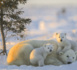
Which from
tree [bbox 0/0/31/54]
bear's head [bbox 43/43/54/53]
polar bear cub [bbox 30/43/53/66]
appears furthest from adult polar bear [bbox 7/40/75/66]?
tree [bbox 0/0/31/54]

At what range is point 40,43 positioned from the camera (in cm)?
693

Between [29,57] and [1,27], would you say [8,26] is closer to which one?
[1,27]

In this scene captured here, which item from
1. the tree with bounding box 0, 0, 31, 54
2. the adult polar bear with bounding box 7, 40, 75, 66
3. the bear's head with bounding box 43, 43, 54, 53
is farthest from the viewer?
the tree with bounding box 0, 0, 31, 54

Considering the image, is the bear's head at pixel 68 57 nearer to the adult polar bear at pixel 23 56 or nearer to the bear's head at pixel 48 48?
the adult polar bear at pixel 23 56

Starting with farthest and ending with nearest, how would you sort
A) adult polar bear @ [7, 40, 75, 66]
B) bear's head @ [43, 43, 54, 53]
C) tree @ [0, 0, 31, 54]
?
tree @ [0, 0, 31, 54], adult polar bear @ [7, 40, 75, 66], bear's head @ [43, 43, 54, 53]

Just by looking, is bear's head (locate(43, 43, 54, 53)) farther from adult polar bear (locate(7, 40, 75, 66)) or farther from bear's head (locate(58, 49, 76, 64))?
bear's head (locate(58, 49, 76, 64))

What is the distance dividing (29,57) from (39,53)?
1.35 ft

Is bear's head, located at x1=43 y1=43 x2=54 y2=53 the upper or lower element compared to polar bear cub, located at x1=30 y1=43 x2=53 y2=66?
upper

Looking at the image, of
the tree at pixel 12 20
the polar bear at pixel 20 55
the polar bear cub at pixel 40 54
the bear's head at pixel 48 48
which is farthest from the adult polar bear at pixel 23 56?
the tree at pixel 12 20

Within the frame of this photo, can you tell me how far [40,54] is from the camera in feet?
20.8

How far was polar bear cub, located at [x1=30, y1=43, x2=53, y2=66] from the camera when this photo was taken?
625 centimetres

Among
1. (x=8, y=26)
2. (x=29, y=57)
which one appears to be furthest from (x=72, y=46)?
(x=8, y=26)

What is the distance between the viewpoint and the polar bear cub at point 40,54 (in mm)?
6254

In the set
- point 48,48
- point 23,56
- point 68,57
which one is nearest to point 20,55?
point 23,56
